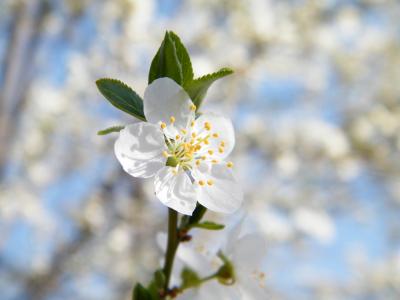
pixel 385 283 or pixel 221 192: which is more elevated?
pixel 385 283

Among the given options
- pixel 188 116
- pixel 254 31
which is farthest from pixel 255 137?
pixel 188 116

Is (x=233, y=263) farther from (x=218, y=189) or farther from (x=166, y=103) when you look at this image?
(x=166, y=103)

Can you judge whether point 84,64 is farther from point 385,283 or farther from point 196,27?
point 385,283

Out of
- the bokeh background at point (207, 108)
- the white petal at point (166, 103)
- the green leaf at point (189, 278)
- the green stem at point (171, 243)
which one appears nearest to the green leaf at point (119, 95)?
the white petal at point (166, 103)

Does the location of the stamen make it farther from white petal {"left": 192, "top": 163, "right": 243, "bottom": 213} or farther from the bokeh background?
the bokeh background

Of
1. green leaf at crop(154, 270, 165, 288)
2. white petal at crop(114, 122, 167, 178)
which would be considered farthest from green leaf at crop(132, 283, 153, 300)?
white petal at crop(114, 122, 167, 178)

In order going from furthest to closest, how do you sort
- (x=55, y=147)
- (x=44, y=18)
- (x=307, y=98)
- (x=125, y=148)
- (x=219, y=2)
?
(x=307, y=98) < (x=55, y=147) < (x=219, y=2) < (x=44, y=18) < (x=125, y=148)
